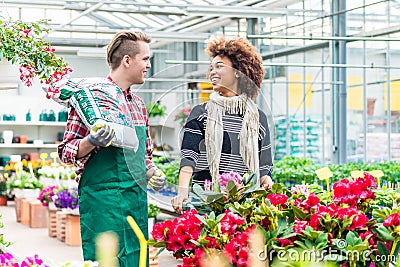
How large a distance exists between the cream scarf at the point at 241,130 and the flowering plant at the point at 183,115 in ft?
0.26

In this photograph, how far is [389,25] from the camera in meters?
10.6

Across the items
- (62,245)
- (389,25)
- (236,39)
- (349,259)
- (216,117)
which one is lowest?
(62,245)

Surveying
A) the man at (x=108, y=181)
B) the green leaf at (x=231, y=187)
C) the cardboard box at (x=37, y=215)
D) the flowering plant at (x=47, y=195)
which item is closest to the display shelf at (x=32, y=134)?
the cardboard box at (x=37, y=215)

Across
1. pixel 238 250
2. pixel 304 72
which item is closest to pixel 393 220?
pixel 238 250

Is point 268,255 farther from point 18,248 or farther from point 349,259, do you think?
point 18,248

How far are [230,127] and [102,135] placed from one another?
0.45m

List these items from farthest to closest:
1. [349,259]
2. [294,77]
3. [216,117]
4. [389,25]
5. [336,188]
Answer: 1. [294,77]
2. [389,25]
3. [216,117]
4. [336,188]
5. [349,259]

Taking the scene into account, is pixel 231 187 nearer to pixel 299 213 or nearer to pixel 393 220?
pixel 299 213

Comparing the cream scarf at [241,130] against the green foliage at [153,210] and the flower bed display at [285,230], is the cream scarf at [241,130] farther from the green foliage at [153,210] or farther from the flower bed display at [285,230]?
the green foliage at [153,210]

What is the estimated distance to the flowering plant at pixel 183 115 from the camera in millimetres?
2146

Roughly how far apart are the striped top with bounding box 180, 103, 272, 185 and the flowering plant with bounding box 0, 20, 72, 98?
44cm

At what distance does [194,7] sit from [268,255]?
7.99 metres

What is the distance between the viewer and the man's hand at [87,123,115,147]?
2.10 m

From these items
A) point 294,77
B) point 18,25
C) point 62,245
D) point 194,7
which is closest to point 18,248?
point 62,245
